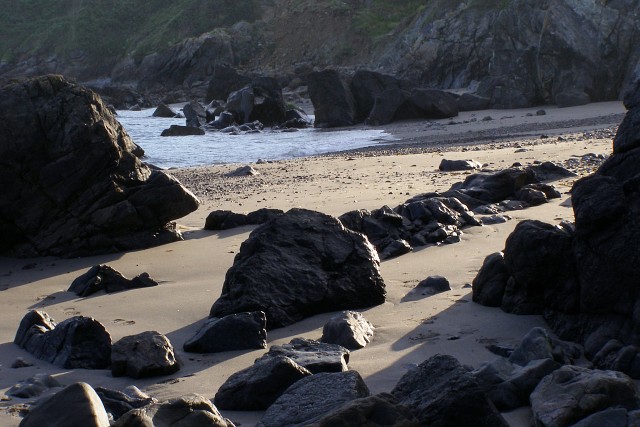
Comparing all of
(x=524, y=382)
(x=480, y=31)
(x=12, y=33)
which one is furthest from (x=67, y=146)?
(x=12, y=33)

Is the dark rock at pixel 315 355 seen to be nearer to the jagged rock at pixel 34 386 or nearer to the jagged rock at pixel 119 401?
the jagged rock at pixel 119 401

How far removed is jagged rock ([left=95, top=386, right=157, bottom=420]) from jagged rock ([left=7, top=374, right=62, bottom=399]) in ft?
1.44

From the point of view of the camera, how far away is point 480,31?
101 ft

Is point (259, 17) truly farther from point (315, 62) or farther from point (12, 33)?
point (12, 33)

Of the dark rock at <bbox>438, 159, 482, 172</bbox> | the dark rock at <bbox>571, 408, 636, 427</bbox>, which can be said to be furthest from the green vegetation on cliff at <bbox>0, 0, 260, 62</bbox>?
the dark rock at <bbox>571, 408, 636, 427</bbox>

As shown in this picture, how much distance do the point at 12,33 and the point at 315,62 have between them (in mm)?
33748

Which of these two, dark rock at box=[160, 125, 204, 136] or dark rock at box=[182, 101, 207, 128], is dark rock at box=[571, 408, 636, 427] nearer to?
dark rock at box=[160, 125, 204, 136]

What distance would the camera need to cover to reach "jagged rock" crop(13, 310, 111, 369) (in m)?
3.90

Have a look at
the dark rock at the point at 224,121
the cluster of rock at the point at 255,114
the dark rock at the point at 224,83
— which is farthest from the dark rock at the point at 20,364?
the dark rock at the point at 224,83

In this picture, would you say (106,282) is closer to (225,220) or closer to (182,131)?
(225,220)

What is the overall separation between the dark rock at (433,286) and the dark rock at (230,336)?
109 cm

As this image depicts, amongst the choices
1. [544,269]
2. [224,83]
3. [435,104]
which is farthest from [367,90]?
[544,269]

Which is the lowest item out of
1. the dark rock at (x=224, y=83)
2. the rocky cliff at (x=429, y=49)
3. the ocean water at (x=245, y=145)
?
the ocean water at (x=245, y=145)

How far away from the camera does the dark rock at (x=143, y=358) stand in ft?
12.1
